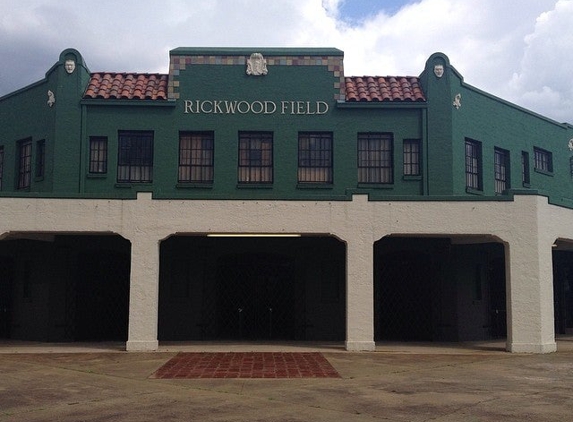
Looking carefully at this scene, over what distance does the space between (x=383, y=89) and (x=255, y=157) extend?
15.8 ft

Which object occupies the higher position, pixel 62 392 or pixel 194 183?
pixel 194 183

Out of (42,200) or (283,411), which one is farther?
(42,200)

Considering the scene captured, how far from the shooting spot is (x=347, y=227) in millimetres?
16844

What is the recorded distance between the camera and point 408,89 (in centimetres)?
2077

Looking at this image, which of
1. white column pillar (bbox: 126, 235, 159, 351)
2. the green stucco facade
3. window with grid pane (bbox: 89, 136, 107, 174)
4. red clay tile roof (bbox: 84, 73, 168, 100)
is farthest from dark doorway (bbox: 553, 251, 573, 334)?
Result: window with grid pane (bbox: 89, 136, 107, 174)

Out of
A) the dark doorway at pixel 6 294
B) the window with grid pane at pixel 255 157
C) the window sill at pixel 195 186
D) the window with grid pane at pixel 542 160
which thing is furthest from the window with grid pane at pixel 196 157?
the window with grid pane at pixel 542 160

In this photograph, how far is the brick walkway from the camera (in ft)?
41.8

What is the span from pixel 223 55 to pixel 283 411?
13.9 metres

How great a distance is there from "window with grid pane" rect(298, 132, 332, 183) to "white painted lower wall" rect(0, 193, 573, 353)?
3.47m

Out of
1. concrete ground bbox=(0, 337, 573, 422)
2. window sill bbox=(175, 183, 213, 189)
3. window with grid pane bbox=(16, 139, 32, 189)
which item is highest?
window with grid pane bbox=(16, 139, 32, 189)

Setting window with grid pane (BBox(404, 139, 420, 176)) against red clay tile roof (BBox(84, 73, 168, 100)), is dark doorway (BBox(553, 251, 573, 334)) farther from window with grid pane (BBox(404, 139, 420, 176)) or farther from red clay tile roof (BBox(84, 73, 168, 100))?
red clay tile roof (BBox(84, 73, 168, 100))

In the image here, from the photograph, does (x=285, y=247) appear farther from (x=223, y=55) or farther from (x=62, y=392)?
(x=62, y=392)

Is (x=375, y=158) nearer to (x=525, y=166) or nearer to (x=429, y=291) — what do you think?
(x=429, y=291)

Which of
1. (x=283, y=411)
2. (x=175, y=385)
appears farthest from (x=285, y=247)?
(x=283, y=411)
